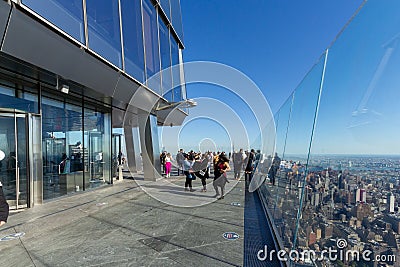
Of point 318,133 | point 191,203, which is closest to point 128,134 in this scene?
point 191,203

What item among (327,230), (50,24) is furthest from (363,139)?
(50,24)

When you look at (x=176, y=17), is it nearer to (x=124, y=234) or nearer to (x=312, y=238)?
(x=124, y=234)

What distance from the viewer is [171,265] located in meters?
3.38

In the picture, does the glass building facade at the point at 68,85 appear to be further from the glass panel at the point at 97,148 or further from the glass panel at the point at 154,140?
the glass panel at the point at 154,140

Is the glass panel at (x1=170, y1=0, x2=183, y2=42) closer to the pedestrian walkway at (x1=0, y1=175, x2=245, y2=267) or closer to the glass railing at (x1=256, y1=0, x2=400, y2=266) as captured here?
the pedestrian walkway at (x1=0, y1=175, x2=245, y2=267)

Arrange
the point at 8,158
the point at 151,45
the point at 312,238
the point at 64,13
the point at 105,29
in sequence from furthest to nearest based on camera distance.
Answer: the point at 151,45 < the point at 105,29 < the point at 8,158 < the point at 64,13 < the point at 312,238

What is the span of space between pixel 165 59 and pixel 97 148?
23.0ft

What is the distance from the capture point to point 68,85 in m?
7.93

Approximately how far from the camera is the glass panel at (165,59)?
44.1 ft

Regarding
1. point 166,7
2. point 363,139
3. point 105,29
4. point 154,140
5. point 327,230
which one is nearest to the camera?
point 363,139

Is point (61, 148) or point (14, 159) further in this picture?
point (61, 148)

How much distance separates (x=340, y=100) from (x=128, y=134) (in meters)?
16.0

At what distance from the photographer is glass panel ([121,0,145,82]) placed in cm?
897

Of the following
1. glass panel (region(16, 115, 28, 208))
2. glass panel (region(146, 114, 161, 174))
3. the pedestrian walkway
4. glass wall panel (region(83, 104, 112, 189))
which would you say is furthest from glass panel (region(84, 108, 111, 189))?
the pedestrian walkway
